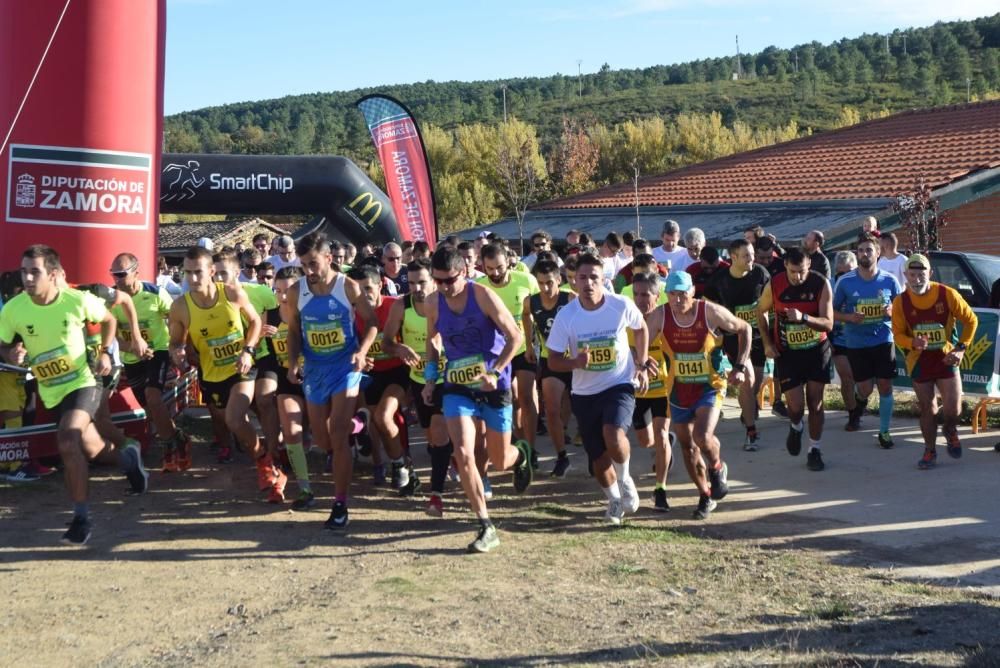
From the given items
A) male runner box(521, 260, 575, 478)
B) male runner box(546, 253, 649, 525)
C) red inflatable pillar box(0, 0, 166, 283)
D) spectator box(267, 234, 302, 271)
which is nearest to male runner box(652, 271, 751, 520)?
male runner box(546, 253, 649, 525)

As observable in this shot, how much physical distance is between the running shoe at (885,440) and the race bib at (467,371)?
14.7ft

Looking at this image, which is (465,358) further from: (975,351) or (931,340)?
(975,351)

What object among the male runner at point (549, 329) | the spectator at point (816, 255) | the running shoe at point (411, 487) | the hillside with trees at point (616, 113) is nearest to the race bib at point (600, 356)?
the male runner at point (549, 329)

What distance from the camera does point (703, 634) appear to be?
5.24 metres

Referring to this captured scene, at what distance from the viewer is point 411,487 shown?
8.79m

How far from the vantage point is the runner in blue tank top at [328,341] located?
775 cm

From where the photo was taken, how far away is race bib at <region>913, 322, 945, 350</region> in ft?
29.8

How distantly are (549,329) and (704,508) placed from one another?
2139 millimetres

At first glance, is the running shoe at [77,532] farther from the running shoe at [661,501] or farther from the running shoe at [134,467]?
the running shoe at [661,501]

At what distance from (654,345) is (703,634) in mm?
3325

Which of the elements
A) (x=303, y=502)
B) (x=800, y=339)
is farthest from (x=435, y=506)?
(x=800, y=339)

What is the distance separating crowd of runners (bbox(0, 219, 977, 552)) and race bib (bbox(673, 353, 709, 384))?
0.6 inches

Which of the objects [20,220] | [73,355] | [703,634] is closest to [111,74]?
[20,220]

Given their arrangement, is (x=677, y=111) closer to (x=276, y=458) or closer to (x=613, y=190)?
(x=613, y=190)
